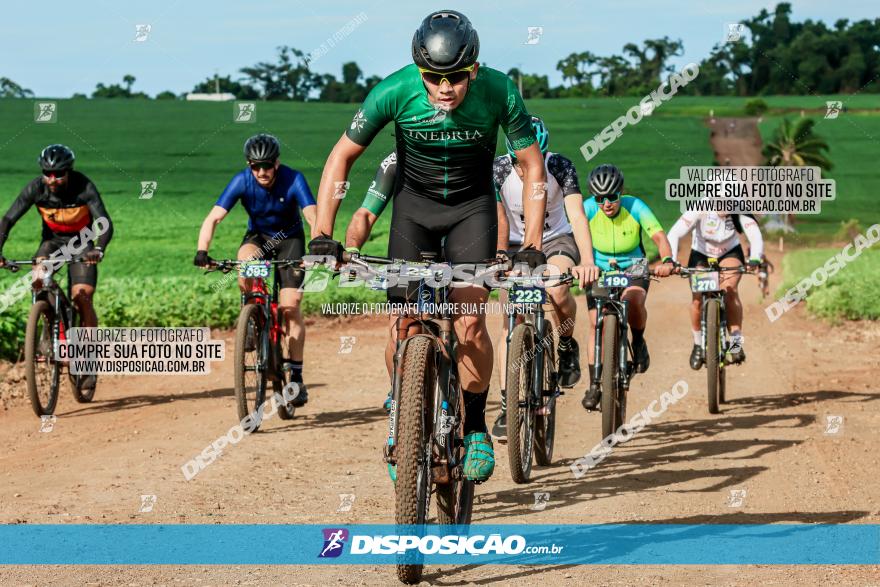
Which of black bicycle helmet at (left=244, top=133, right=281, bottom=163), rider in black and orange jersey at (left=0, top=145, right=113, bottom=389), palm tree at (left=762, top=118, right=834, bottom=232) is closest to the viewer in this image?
black bicycle helmet at (left=244, top=133, right=281, bottom=163)

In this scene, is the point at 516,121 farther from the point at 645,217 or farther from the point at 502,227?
the point at 645,217

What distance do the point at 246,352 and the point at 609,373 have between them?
3145mm

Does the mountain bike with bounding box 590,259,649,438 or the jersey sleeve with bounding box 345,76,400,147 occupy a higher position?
the jersey sleeve with bounding box 345,76,400,147

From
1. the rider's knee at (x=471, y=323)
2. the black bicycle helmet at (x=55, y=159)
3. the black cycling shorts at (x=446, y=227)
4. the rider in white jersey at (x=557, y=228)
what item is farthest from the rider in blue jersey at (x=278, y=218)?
the rider's knee at (x=471, y=323)

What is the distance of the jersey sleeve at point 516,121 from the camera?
21.1ft

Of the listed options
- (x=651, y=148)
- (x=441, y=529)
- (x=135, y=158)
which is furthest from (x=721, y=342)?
(x=651, y=148)

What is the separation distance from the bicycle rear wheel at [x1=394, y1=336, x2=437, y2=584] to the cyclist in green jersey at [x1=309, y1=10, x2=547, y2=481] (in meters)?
0.50

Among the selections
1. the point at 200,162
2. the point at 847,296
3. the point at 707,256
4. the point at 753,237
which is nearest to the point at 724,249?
the point at 707,256

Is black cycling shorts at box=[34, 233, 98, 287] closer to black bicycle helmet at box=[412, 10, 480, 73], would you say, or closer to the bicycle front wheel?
the bicycle front wheel

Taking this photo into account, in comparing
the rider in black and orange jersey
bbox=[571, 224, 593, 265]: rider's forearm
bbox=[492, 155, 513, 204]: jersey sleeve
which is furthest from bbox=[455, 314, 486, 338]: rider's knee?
the rider in black and orange jersey

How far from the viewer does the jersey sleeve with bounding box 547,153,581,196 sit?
9086 millimetres

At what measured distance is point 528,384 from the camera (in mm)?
8539

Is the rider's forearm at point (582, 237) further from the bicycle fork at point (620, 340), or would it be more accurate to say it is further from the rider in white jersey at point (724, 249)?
the rider in white jersey at point (724, 249)

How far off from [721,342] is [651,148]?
62.6 meters
